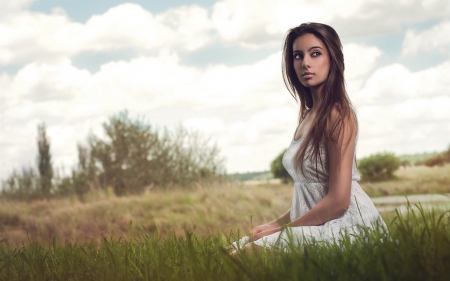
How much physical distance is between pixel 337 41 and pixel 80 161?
14450 mm

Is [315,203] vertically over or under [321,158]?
under

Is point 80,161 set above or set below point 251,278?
above

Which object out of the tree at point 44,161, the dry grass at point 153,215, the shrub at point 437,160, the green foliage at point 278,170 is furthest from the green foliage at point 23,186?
the shrub at point 437,160

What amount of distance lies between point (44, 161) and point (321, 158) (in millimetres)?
19410

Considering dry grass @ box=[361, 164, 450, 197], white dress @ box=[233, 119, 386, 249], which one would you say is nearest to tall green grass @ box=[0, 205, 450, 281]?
white dress @ box=[233, 119, 386, 249]

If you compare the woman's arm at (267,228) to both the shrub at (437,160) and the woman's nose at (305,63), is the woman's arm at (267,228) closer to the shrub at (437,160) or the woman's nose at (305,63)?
the woman's nose at (305,63)

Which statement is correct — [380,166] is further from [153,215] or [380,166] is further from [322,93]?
[322,93]

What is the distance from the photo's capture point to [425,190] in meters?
13.0

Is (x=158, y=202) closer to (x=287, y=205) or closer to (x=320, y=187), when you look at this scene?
(x=287, y=205)

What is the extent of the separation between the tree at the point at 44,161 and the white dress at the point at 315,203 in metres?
16.5

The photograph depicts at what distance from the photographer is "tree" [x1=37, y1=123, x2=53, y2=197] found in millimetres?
18125

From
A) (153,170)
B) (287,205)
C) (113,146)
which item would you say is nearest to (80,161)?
(113,146)

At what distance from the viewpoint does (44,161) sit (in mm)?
20328

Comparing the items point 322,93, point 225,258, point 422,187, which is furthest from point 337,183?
point 422,187
